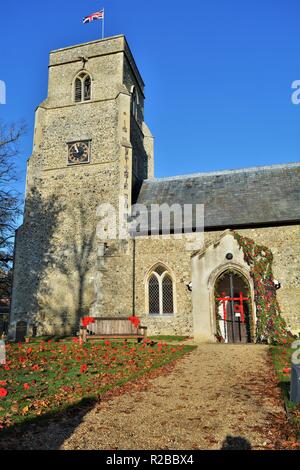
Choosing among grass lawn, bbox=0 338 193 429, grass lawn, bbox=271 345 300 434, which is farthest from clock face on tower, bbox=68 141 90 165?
grass lawn, bbox=271 345 300 434

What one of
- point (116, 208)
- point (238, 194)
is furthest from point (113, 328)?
point (238, 194)

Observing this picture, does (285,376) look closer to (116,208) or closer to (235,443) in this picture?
(235,443)

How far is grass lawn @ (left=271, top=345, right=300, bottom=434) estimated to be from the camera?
14.7 feet

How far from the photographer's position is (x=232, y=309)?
48.0 ft

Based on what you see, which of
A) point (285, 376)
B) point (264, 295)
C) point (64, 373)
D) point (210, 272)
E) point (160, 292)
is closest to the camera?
point (285, 376)

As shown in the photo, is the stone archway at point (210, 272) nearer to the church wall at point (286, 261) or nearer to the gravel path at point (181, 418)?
the church wall at point (286, 261)

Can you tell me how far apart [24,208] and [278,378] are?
17135 mm

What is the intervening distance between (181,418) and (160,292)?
1181cm

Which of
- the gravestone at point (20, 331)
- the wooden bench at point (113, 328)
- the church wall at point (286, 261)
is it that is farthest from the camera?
the gravestone at point (20, 331)

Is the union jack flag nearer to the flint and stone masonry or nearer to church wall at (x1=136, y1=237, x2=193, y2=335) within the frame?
the flint and stone masonry

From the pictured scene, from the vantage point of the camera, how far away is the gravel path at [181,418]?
3945 millimetres

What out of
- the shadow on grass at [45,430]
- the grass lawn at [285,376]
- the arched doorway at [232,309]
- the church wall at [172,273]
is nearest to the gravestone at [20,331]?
the church wall at [172,273]

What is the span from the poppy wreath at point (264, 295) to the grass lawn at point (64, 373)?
3.59 m
